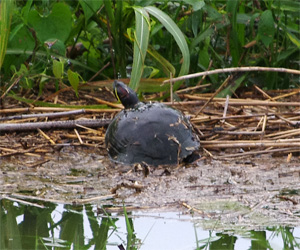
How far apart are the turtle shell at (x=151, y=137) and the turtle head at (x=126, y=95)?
7 centimetres

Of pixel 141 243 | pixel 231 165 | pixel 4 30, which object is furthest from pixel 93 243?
pixel 4 30

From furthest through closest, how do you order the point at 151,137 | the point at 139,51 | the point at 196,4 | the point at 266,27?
the point at 266,27
the point at 196,4
the point at 139,51
the point at 151,137

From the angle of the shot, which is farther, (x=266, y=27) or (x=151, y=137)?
(x=266, y=27)

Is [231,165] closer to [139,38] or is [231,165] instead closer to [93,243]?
[139,38]

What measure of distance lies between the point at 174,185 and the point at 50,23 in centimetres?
171

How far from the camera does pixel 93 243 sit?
214 centimetres

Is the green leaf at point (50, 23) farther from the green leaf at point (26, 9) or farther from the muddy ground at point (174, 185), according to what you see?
the muddy ground at point (174, 185)

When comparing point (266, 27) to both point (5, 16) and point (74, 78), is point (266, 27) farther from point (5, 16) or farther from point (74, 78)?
point (5, 16)

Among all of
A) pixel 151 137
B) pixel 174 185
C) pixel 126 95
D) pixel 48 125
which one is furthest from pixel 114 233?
pixel 48 125

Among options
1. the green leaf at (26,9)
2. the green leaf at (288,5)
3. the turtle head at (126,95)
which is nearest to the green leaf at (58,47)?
the green leaf at (26,9)

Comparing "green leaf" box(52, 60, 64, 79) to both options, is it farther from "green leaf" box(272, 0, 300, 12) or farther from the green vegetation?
"green leaf" box(272, 0, 300, 12)

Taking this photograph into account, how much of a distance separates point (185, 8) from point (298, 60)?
87 centimetres

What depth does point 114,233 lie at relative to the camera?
223cm

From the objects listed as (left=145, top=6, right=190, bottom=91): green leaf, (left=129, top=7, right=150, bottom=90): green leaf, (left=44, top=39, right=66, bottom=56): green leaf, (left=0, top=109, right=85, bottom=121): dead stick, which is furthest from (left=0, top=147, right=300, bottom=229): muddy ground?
(left=44, top=39, right=66, bottom=56): green leaf
